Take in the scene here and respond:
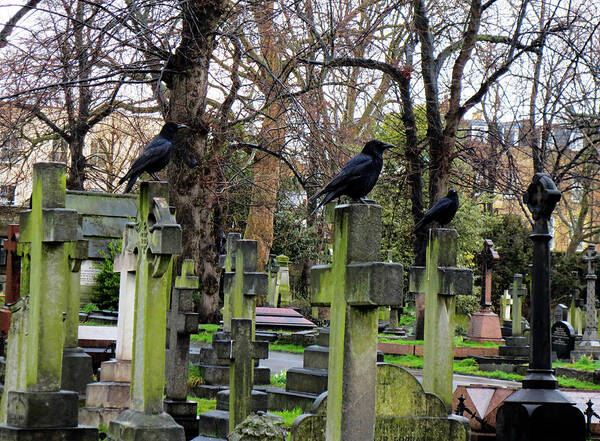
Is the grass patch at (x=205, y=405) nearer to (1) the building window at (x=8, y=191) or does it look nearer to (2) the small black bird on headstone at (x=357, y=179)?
(2) the small black bird on headstone at (x=357, y=179)

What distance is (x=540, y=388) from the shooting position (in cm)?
953

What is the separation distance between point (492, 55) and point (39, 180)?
14.8 meters

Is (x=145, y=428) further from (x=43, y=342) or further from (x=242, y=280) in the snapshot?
(x=242, y=280)

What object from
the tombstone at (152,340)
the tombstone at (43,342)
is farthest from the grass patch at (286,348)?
the tombstone at (152,340)

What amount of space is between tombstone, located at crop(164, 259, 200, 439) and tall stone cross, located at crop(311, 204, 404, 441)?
5267 millimetres

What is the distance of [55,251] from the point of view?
861 centimetres

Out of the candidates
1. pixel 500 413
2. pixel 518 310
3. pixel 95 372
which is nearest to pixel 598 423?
pixel 500 413

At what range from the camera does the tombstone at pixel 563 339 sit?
Answer: 82.0ft

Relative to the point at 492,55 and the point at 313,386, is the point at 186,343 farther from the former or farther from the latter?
the point at 492,55

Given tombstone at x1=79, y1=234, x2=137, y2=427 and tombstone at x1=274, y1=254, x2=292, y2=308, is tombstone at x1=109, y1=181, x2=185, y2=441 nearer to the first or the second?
tombstone at x1=79, y1=234, x2=137, y2=427

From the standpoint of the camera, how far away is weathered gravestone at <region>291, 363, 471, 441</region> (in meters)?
8.00

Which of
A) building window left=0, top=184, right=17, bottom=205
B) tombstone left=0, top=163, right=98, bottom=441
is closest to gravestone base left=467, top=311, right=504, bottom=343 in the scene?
building window left=0, top=184, right=17, bottom=205

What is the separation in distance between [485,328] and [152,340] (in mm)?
21411

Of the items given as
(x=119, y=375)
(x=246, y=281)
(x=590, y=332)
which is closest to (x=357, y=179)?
(x=246, y=281)
